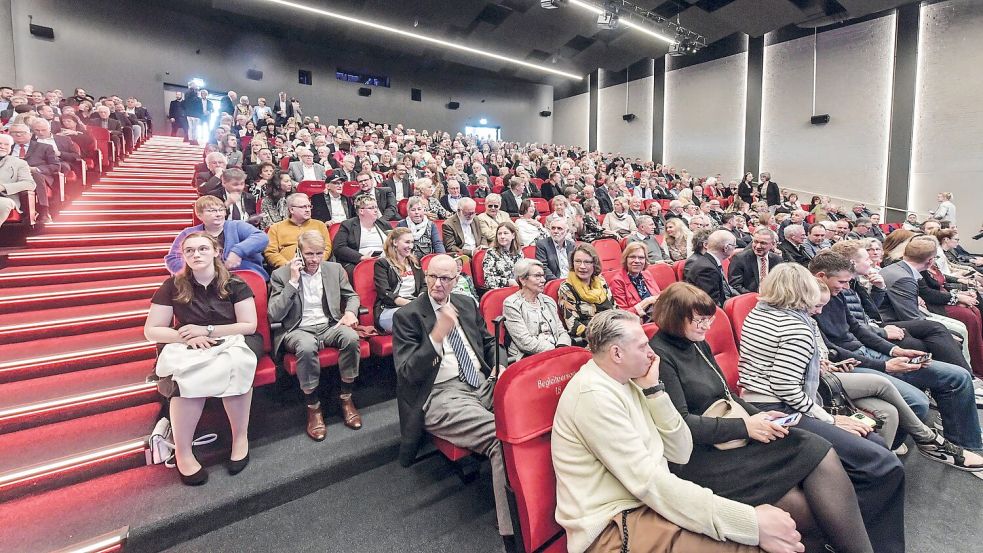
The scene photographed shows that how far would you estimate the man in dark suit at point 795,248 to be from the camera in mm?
3887

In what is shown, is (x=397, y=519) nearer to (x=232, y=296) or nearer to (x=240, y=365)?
(x=240, y=365)

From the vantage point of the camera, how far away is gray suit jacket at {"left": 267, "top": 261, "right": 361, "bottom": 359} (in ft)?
7.22

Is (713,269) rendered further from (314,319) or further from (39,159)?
(39,159)

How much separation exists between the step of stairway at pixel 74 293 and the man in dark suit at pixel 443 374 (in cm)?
210

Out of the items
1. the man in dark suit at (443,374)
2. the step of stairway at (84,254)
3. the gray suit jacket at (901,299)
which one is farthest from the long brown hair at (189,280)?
the gray suit jacket at (901,299)

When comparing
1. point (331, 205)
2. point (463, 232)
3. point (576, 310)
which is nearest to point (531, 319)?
point (576, 310)

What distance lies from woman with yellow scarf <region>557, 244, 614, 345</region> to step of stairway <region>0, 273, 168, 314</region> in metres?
2.60

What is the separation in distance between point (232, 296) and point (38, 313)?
56.8 inches

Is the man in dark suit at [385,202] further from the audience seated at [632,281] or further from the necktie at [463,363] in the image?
the necktie at [463,363]

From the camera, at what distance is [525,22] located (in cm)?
909

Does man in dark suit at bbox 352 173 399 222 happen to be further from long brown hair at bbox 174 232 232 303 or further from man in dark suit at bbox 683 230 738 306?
man in dark suit at bbox 683 230 738 306

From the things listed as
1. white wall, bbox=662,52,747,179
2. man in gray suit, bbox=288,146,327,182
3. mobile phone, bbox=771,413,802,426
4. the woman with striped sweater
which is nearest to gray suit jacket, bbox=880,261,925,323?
the woman with striped sweater

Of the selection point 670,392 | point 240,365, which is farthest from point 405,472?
point 670,392

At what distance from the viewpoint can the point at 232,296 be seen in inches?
76.7
